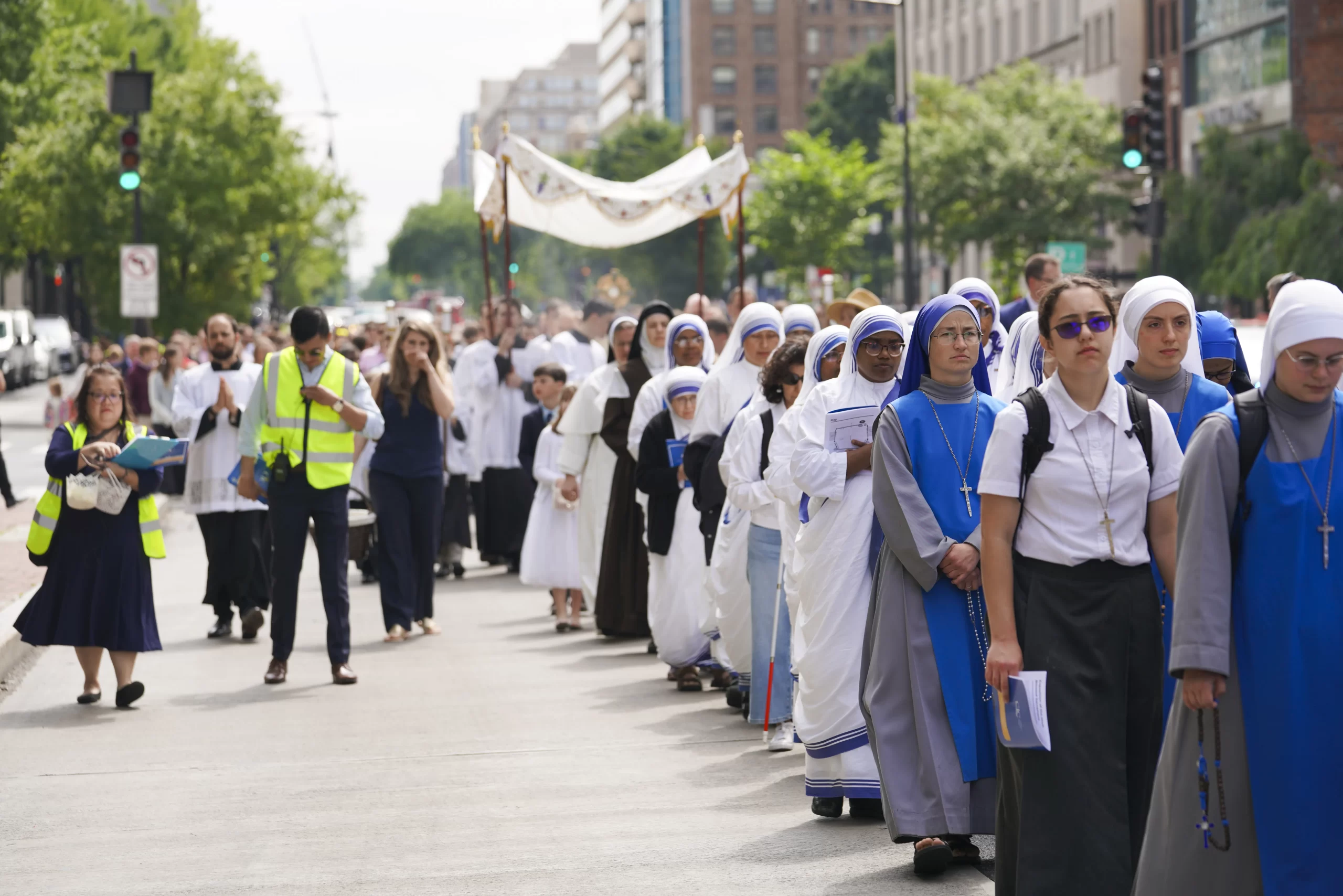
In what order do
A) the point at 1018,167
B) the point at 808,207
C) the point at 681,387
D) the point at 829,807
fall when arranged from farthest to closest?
the point at 808,207
the point at 1018,167
the point at 681,387
the point at 829,807

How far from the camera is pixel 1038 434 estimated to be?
18.6 feet

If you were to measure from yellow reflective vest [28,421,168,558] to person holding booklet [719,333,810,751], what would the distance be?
3179 millimetres

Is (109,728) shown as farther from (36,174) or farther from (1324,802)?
(36,174)

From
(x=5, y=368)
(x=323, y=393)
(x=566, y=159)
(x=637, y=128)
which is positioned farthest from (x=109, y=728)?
(x=566, y=159)

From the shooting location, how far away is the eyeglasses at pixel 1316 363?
475cm

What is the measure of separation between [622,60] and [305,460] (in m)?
154

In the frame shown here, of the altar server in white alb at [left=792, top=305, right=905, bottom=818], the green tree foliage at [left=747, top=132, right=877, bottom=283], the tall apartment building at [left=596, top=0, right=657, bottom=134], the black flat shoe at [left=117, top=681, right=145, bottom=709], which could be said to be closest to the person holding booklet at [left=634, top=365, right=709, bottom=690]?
the black flat shoe at [left=117, top=681, right=145, bottom=709]

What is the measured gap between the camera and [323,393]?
11.2 m

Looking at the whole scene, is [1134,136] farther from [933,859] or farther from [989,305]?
[933,859]

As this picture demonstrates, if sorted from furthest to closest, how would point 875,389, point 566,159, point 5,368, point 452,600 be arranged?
point 566,159
point 5,368
point 452,600
point 875,389

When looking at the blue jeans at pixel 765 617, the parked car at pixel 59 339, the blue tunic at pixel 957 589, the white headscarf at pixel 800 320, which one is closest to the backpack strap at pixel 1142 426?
the blue tunic at pixel 957 589

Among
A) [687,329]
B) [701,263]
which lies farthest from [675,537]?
[701,263]

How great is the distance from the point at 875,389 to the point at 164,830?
3191mm

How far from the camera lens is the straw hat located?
12.3m
